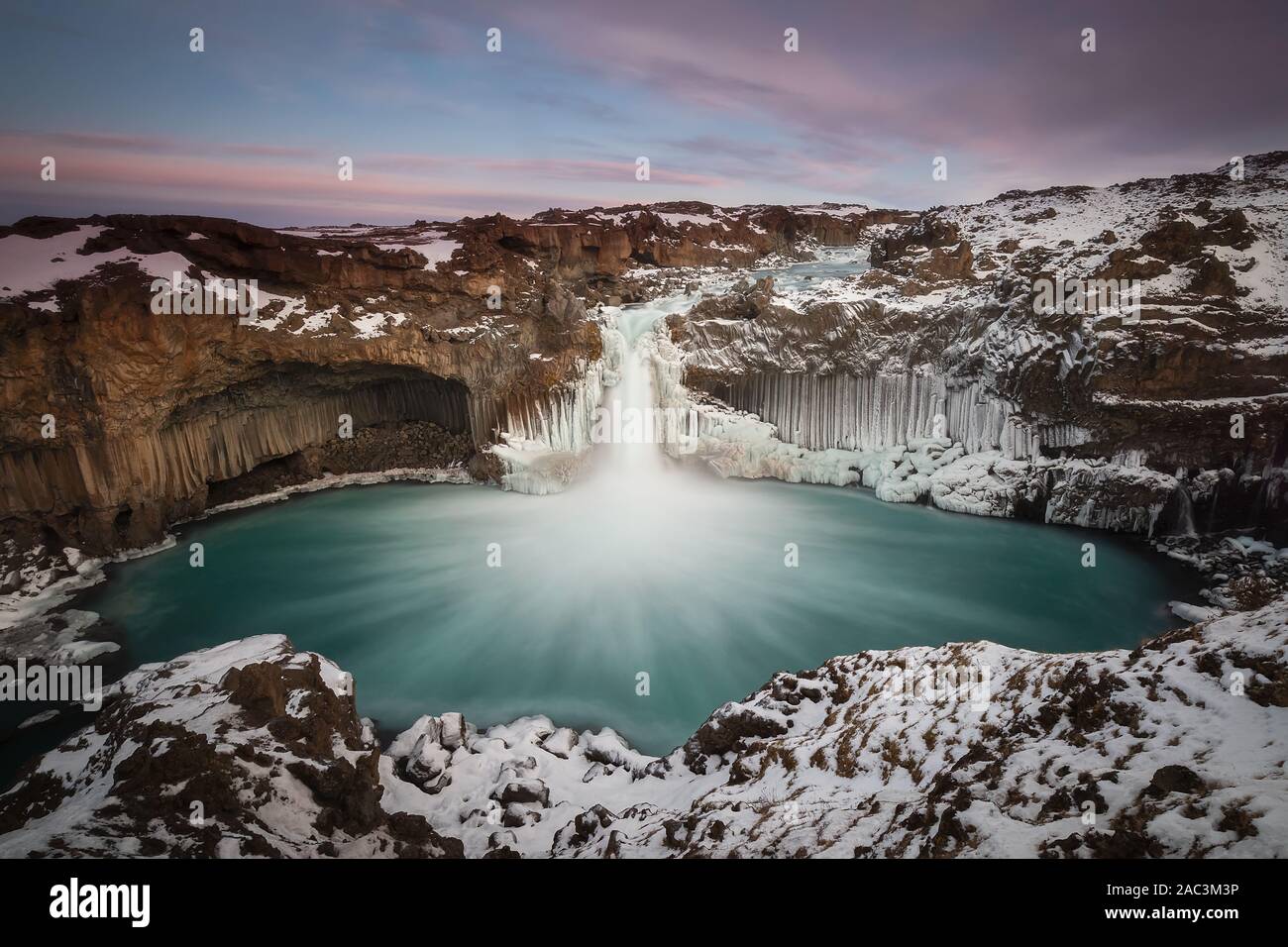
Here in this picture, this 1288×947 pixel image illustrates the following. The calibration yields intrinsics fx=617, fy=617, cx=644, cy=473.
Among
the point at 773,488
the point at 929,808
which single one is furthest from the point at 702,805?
the point at 773,488

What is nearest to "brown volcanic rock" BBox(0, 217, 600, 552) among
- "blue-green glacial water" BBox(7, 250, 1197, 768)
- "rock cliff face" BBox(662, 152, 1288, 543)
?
"blue-green glacial water" BBox(7, 250, 1197, 768)

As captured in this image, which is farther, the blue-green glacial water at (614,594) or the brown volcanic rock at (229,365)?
the brown volcanic rock at (229,365)

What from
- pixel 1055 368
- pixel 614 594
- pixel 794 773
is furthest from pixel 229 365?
pixel 1055 368

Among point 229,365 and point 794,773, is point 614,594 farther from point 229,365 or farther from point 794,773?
point 229,365

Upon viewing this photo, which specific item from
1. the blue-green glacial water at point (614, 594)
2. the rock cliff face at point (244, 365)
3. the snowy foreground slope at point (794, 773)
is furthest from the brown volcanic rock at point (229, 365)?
the snowy foreground slope at point (794, 773)

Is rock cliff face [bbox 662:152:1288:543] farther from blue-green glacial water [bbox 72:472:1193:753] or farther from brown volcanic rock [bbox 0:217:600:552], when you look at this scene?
brown volcanic rock [bbox 0:217:600:552]

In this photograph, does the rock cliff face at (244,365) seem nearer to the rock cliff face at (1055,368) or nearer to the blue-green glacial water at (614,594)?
the blue-green glacial water at (614,594)
